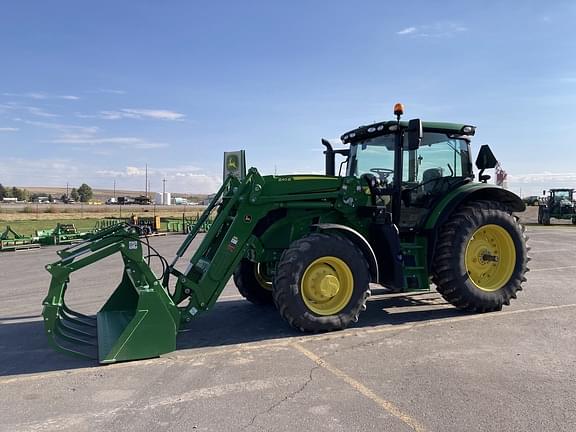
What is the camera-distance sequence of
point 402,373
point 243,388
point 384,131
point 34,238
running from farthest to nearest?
point 34,238 < point 384,131 < point 402,373 < point 243,388

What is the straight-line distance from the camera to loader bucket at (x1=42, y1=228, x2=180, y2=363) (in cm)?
471

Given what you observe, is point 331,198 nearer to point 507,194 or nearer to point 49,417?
point 507,194

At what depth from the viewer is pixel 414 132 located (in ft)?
20.0

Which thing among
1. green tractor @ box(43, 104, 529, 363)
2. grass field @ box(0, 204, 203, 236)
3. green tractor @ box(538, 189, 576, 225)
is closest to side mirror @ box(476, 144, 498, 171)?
green tractor @ box(43, 104, 529, 363)

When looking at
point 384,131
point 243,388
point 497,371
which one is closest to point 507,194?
point 384,131

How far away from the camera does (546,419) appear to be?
3.51 m

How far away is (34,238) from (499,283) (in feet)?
58.4

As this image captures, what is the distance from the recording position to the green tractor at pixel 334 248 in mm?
5059

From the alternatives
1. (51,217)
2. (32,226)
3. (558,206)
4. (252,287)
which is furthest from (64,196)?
(252,287)

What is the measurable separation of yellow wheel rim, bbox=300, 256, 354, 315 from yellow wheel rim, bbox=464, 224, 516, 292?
206 cm

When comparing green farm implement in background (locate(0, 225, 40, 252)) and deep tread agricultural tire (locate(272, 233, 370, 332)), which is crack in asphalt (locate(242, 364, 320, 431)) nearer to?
deep tread agricultural tire (locate(272, 233, 370, 332))

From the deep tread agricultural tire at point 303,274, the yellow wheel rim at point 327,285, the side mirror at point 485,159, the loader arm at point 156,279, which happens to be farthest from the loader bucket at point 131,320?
the side mirror at point 485,159

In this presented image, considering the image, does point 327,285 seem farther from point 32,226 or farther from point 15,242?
point 32,226

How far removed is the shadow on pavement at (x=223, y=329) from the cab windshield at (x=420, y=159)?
1.86 meters
